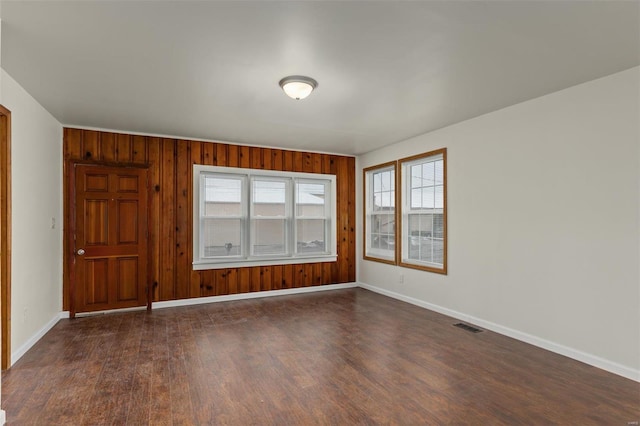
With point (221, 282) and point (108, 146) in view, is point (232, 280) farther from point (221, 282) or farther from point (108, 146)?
point (108, 146)

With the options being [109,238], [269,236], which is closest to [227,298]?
[269,236]

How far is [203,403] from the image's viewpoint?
255 cm

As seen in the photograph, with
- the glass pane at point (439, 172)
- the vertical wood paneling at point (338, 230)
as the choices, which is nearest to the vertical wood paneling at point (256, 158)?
the vertical wood paneling at point (338, 230)

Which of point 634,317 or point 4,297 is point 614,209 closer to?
point 634,317

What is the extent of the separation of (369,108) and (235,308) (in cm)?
341

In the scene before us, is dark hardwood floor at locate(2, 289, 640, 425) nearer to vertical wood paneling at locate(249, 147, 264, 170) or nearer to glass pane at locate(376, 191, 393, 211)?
glass pane at locate(376, 191, 393, 211)

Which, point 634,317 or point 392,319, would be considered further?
point 392,319

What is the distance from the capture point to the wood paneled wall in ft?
16.1

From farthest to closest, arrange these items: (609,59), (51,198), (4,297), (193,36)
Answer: (51,198) → (4,297) → (609,59) → (193,36)

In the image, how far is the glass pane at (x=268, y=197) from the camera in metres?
5.98

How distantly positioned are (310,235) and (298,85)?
3.69 m

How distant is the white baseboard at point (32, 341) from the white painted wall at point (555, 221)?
191 inches

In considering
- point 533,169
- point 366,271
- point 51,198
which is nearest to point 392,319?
point 366,271

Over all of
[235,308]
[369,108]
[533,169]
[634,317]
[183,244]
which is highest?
[369,108]
